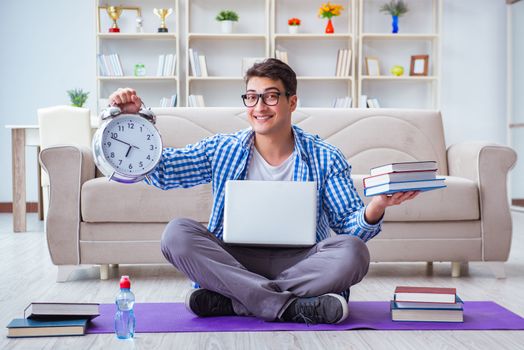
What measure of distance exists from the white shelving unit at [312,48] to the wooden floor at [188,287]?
8.14ft

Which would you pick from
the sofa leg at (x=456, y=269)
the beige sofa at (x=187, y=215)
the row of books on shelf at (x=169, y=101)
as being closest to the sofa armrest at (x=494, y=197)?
the beige sofa at (x=187, y=215)

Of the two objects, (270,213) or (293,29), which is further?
(293,29)

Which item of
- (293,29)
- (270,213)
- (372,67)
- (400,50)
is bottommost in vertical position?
(270,213)

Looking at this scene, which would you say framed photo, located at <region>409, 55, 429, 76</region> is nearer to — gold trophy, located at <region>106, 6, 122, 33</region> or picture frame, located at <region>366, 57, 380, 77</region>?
picture frame, located at <region>366, 57, 380, 77</region>

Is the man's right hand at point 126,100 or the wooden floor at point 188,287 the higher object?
the man's right hand at point 126,100

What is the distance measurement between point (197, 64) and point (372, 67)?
1.60 metres

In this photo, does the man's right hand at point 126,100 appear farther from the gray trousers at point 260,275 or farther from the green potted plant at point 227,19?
the green potted plant at point 227,19

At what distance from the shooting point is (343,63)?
667cm

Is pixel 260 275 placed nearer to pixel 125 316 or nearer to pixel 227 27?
pixel 125 316

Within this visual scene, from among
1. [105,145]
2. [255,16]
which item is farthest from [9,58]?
[105,145]

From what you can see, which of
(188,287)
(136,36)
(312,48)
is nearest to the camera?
(188,287)

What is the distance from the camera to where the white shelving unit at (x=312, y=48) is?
6.86 metres

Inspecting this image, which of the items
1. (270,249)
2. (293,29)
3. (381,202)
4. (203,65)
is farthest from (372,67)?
(381,202)

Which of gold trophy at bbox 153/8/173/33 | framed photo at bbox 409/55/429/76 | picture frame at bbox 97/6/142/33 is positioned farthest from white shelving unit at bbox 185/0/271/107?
framed photo at bbox 409/55/429/76
